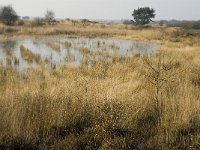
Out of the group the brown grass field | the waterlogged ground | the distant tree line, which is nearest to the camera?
the brown grass field

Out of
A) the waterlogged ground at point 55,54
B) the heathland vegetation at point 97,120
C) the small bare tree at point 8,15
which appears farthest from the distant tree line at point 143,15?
the heathland vegetation at point 97,120

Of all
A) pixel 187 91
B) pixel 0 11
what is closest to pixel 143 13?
pixel 0 11

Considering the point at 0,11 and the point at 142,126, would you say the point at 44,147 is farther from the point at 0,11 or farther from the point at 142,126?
the point at 0,11

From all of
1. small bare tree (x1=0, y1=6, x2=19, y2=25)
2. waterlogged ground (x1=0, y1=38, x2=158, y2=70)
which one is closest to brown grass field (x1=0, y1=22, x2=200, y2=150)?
waterlogged ground (x1=0, y1=38, x2=158, y2=70)

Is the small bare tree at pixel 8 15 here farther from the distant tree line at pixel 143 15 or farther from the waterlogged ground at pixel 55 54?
the distant tree line at pixel 143 15

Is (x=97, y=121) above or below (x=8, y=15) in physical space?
below

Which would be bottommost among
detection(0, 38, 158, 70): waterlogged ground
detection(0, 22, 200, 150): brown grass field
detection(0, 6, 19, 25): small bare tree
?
detection(0, 38, 158, 70): waterlogged ground

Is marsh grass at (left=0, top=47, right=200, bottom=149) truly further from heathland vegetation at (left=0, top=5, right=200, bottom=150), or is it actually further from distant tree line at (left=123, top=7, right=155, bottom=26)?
distant tree line at (left=123, top=7, right=155, bottom=26)

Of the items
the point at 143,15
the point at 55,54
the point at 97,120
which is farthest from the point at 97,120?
the point at 143,15

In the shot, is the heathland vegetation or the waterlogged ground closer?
the heathland vegetation

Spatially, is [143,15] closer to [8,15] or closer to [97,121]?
[8,15]

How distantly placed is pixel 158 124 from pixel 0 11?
4194 centimetres

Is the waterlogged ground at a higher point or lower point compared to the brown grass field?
lower

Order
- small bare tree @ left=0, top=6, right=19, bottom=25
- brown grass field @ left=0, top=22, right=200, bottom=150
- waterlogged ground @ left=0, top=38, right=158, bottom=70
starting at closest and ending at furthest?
brown grass field @ left=0, top=22, right=200, bottom=150 → waterlogged ground @ left=0, top=38, right=158, bottom=70 → small bare tree @ left=0, top=6, right=19, bottom=25
